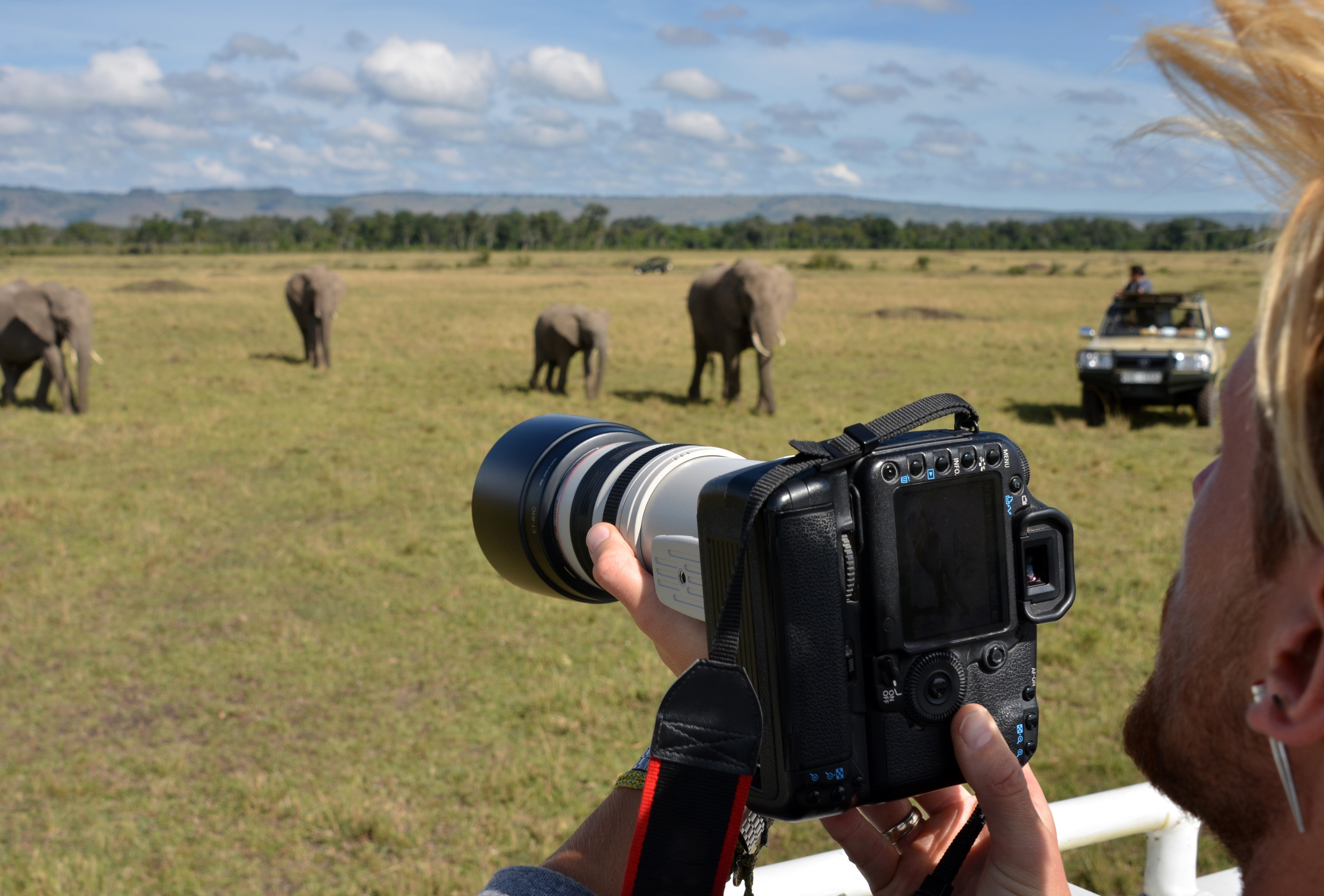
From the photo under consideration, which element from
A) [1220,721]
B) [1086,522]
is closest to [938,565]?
[1220,721]

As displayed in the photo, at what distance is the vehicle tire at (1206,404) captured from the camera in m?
11.1

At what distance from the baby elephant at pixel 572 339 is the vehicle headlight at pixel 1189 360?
7.20m

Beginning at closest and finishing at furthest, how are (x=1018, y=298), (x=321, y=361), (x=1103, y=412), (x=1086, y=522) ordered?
1. (x=1086, y=522)
2. (x=1103, y=412)
3. (x=321, y=361)
4. (x=1018, y=298)

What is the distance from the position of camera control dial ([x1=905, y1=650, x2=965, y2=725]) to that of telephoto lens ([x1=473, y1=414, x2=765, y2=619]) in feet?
1.12

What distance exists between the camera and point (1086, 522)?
812cm

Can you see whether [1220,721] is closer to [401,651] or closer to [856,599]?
[856,599]

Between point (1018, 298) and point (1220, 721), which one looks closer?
point (1220, 721)

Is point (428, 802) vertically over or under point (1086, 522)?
under

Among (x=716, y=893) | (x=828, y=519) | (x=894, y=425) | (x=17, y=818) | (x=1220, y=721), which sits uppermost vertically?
(x=894, y=425)

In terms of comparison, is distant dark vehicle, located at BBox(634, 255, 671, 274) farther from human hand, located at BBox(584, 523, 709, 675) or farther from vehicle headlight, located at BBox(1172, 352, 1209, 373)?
human hand, located at BBox(584, 523, 709, 675)

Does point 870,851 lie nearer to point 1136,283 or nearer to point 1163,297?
point 1163,297

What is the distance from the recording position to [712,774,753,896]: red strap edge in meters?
1.18

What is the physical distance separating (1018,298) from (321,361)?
→ 23909mm

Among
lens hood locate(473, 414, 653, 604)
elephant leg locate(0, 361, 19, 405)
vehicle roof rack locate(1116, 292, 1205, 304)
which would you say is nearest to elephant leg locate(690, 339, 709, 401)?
vehicle roof rack locate(1116, 292, 1205, 304)
